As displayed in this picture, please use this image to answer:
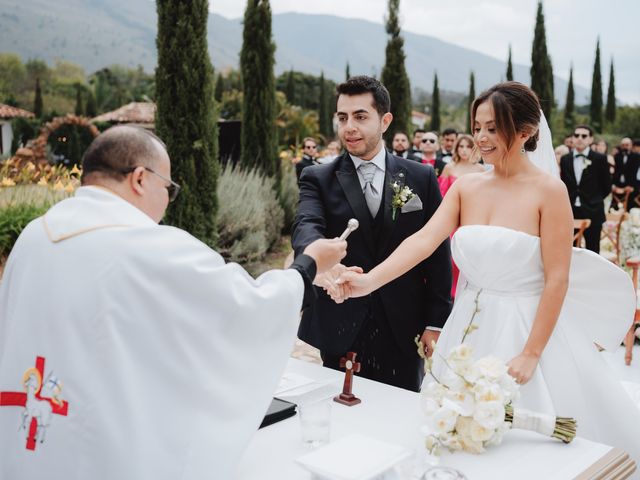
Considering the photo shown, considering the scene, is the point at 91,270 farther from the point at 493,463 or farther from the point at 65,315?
the point at 493,463

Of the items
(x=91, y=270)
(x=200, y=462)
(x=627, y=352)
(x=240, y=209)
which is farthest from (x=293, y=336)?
(x=240, y=209)

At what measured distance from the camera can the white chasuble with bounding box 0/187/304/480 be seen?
163cm

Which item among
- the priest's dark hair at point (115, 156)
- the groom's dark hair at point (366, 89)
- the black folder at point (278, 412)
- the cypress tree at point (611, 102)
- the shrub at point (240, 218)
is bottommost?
the shrub at point (240, 218)

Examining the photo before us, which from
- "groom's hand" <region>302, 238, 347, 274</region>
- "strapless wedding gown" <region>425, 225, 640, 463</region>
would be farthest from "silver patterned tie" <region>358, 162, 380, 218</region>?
"groom's hand" <region>302, 238, 347, 274</region>

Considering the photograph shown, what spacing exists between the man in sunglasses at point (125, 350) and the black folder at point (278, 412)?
0.42 m

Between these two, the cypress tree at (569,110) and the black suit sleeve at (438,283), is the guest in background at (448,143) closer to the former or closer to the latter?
the black suit sleeve at (438,283)

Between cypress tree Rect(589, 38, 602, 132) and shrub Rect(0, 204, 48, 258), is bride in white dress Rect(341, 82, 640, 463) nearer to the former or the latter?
shrub Rect(0, 204, 48, 258)

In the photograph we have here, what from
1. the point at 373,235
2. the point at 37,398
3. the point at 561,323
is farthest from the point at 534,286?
the point at 37,398

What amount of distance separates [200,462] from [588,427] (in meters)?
1.73

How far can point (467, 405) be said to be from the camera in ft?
6.28

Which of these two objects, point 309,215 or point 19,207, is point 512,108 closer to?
point 309,215

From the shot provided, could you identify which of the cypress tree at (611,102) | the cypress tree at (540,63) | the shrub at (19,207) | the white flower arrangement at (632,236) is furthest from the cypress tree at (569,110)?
the shrub at (19,207)

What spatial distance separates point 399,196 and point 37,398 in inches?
77.3

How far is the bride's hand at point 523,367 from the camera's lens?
2523mm
